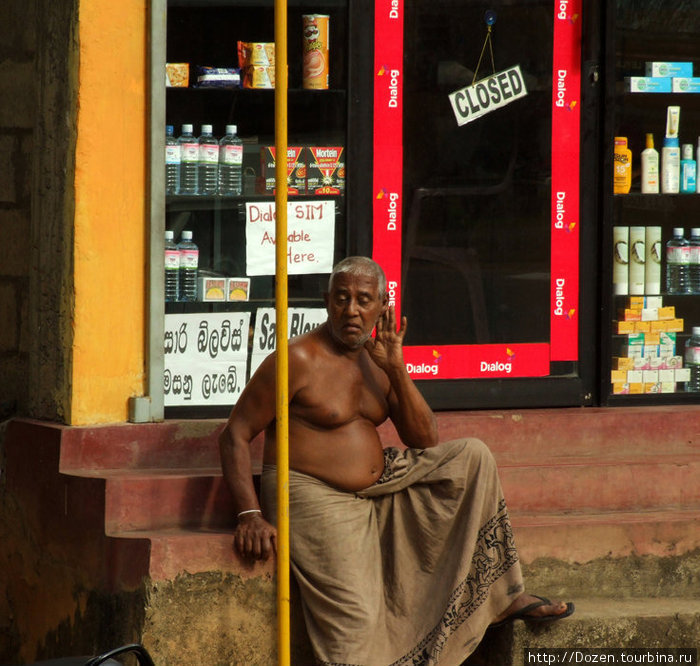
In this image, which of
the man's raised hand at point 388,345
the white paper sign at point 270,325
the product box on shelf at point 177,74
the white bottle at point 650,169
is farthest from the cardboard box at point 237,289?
the white bottle at point 650,169

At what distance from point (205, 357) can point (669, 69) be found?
268 cm

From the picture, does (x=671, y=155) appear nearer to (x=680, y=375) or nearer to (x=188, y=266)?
(x=680, y=375)

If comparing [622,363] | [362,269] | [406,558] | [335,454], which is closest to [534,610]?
[406,558]

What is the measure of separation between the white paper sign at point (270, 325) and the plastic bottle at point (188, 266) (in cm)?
33

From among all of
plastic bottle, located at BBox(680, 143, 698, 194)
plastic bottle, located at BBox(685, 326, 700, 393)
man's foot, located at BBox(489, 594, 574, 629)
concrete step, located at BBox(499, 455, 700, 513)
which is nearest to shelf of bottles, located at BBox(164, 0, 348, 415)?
concrete step, located at BBox(499, 455, 700, 513)

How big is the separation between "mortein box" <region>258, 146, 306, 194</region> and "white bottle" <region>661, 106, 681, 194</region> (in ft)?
5.99

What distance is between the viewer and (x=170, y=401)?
19.6 feet

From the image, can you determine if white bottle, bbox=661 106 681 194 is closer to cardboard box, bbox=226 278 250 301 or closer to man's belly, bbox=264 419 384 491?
cardboard box, bbox=226 278 250 301

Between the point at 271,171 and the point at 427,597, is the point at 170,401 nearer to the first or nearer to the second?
the point at 271,171

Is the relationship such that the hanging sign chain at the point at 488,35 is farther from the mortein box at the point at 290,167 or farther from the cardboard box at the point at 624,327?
the cardboard box at the point at 624,327

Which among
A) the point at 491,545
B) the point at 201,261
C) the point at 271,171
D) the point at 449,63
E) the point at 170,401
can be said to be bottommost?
the point at 491,545

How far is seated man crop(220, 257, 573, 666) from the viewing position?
505 cm

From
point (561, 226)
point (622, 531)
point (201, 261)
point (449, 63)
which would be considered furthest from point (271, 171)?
point (622, 531)

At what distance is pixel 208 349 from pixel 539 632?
1937 mm
